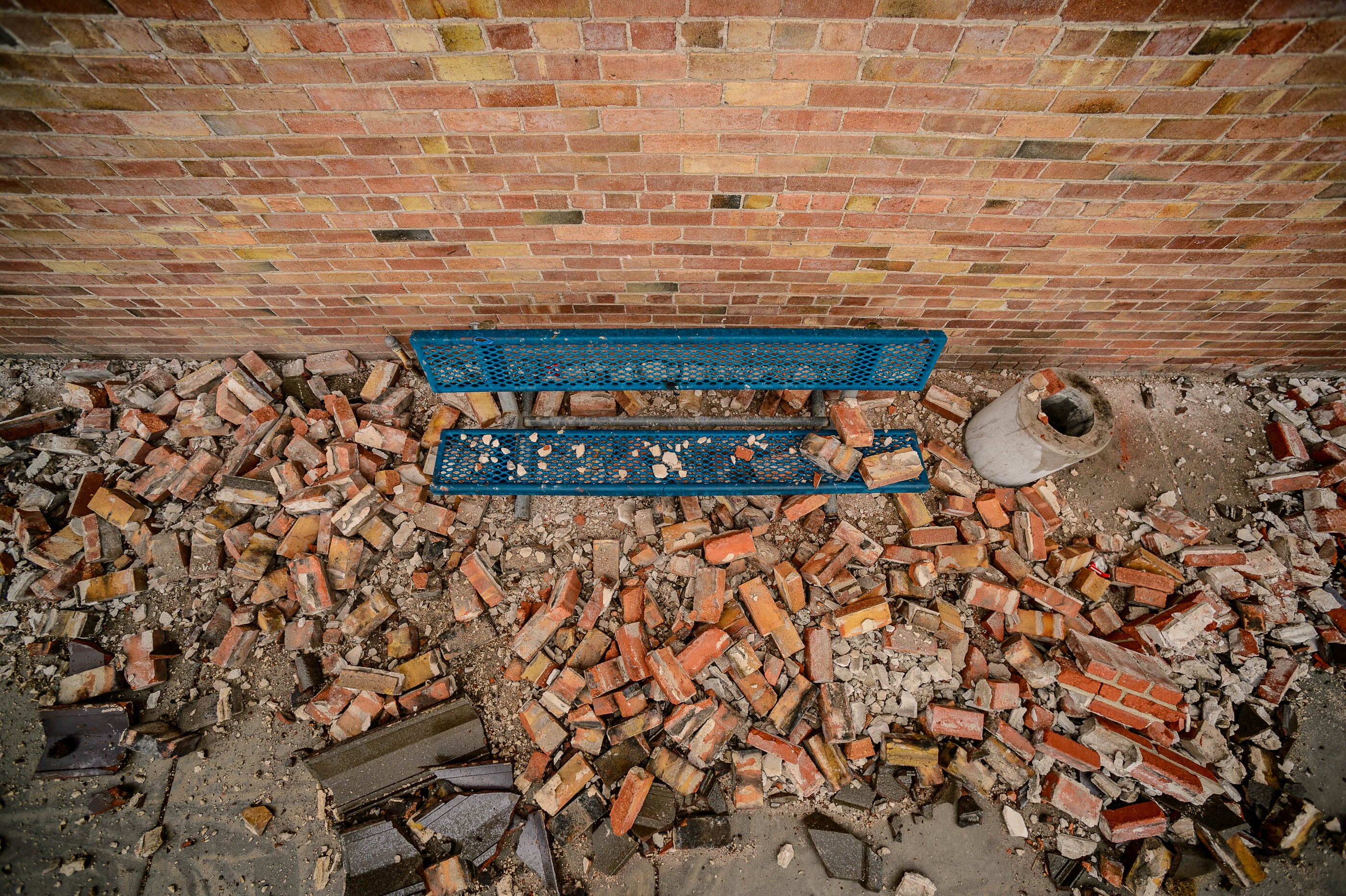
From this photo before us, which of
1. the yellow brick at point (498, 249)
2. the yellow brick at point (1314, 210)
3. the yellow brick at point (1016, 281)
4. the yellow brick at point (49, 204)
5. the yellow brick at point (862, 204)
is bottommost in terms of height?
the yellow brick at point (49, 204)

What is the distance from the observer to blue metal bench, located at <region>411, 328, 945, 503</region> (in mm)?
2600

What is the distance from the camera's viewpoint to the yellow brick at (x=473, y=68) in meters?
1.84

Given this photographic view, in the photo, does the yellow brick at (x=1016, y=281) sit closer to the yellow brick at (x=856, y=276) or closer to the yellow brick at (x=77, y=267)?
the yellow brick at (x=856, y=276)

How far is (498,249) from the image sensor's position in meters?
2.53

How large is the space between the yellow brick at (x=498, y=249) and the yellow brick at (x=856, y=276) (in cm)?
151

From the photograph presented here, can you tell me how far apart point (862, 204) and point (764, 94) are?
677 millimetres

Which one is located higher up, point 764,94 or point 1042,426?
point 764,94

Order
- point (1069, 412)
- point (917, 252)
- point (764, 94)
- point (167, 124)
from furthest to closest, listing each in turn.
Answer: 1. point (1069, 412)
2. point (917, 252)
3. point (167, 124)
4. point (764, 94)

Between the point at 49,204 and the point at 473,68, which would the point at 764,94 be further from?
the point at 49,204

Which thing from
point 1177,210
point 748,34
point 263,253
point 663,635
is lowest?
point 663,635

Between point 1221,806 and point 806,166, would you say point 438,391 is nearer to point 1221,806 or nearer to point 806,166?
point 806,166

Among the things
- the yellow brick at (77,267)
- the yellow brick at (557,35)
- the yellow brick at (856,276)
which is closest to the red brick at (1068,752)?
the yellow brick at (856,276)

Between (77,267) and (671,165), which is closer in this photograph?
(671,165)

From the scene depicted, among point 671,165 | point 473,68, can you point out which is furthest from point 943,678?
point 473,68
